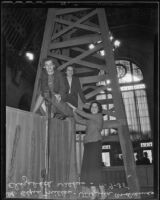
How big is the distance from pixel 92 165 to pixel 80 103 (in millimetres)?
772

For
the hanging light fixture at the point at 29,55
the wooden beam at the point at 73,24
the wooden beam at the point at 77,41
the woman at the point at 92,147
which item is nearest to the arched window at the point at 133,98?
the woman at the point at 92,147

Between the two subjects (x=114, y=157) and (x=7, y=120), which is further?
(x=114, y=157)

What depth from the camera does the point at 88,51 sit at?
3.58 m

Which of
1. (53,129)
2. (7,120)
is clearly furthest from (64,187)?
(7,120)

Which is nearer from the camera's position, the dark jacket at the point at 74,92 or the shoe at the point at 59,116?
the shoe at the point at 59,116

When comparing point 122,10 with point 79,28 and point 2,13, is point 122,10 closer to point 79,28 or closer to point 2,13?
point 79,28

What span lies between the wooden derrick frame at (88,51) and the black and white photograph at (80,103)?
0.01 metres

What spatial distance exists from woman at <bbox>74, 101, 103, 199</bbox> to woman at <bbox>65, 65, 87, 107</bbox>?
164 mm

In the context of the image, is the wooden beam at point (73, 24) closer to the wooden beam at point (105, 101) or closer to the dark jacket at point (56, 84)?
the dark jacket at point (56, 84)

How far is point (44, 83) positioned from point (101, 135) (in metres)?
0.94

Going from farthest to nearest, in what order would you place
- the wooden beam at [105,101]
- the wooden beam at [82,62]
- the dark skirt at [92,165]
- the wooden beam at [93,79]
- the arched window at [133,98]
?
the wooden beam at [82,62]
the wooden beam at [93,79]
the wooden beam at [105,101]
the arched window at [133,98]
the dark skirt at [92,165]

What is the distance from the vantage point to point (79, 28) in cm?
386

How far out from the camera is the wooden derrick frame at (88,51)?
3053mm

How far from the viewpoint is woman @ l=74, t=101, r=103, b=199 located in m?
2.85
